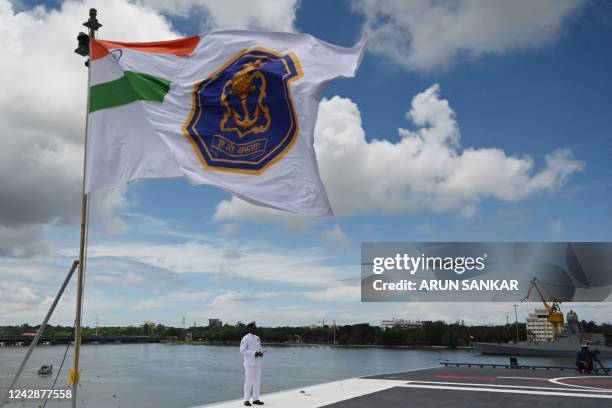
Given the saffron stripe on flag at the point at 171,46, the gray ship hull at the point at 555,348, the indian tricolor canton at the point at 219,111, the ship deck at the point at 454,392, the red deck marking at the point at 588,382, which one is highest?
the saffron stripe on flag at the point at 171,46

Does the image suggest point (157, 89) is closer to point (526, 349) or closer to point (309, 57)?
point (309, 57)

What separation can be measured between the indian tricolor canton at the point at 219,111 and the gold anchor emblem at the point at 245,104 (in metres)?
0.01

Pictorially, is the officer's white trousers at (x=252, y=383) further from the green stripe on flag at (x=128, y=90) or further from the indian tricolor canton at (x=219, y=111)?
the green stripe on flag at (x=128, y=90)

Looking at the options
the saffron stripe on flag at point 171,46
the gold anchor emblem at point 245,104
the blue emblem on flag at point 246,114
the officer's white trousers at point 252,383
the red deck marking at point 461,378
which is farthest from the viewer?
the red deck marking at point 461,378

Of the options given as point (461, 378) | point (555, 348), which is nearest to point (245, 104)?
point (461, 378)

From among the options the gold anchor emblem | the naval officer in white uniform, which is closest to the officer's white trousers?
the naval officer in white uniform

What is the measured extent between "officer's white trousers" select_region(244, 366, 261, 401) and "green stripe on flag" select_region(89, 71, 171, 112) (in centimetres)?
621

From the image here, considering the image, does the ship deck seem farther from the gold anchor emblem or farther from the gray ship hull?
the gray ship hull

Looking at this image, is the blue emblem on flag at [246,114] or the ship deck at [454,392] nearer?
the blue emblem on flag at [246,114]

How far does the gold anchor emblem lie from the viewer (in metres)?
8.45

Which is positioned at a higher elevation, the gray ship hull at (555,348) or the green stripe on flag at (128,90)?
the green stripe on flag at (128,90)

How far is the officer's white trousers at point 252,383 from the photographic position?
11867mm

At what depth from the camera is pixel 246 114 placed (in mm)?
8492

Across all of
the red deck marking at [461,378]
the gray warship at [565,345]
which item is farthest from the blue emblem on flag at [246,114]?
the gray warship at [565,345]
